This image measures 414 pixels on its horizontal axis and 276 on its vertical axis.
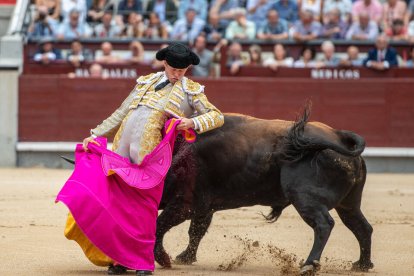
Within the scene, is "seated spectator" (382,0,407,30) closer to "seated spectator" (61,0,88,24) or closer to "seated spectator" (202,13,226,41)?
"seated spectator" (202,13,226,41)

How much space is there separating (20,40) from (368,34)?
13.8 ft

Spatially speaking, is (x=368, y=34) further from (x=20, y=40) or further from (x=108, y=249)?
(x=108, y=249)

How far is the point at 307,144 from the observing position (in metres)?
5.57

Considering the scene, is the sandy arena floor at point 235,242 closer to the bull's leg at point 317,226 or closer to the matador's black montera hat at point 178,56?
the bull's leg at point 317,226

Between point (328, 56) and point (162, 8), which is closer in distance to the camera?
point (328, 56)

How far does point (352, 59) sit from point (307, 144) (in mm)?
7538

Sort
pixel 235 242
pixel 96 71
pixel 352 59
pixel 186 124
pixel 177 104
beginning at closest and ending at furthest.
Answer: pixel 186 124 < pixel 177 104 < pixel 235 242 < pixel 96 71 < pixel 352 59

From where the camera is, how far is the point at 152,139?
5414mm

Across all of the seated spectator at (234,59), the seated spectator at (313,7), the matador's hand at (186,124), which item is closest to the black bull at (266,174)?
the matador's hand at (186,124)

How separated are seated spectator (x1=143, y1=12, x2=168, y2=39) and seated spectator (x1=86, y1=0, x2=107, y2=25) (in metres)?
0.66

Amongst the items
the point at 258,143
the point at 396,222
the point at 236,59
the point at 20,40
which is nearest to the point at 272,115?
the point at 236,59

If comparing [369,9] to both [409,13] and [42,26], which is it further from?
[42,26]

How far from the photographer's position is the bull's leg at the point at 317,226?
213 inches

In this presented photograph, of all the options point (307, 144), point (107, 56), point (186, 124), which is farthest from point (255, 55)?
point (186, 124)
